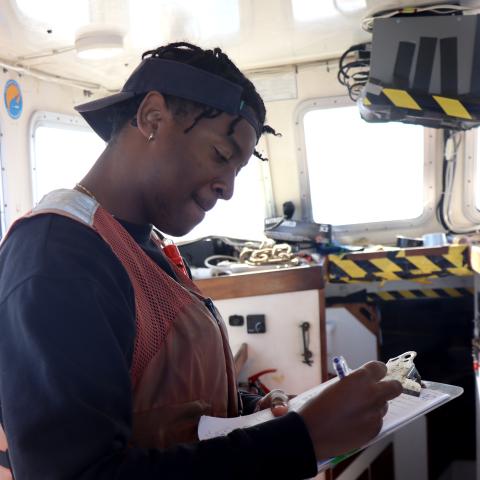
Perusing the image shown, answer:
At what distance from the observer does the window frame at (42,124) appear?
11.2 ft

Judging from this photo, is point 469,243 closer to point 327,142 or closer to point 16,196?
point 327,142

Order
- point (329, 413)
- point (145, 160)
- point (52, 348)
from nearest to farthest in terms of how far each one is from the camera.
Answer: point (52, 348)
point (329, 413)
point (145, 160)

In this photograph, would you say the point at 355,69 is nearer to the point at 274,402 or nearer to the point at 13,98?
the point at 13,98

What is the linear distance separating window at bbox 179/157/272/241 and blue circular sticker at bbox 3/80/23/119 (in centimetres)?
135

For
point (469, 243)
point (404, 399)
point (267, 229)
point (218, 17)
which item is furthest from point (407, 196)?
point (404, 399)

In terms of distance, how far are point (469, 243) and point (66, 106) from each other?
2739mm

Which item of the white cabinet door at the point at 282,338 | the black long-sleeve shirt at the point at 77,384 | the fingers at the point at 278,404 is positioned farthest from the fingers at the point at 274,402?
the white cabinet door at the point at 282,338

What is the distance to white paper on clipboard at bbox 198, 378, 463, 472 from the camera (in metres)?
1.01

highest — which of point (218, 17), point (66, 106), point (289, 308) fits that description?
point (218, 17)

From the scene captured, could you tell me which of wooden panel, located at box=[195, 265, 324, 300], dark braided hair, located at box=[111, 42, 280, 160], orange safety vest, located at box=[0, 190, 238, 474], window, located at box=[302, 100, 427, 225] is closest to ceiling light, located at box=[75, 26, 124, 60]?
wooden panel, located at box=[195, 265, 324, 300]

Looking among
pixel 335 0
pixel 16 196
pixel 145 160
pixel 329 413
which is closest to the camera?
pixel 329 413

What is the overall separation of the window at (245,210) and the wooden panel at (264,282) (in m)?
1.07

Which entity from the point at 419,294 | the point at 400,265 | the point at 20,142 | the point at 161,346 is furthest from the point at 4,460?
the point at 419,294

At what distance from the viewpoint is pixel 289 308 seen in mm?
2939
